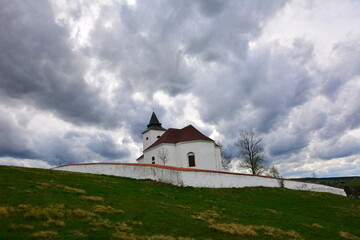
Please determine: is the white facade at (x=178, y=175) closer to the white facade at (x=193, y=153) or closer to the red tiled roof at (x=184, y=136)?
the white facade at (x=193, y=153)

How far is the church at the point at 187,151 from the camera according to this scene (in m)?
41.3

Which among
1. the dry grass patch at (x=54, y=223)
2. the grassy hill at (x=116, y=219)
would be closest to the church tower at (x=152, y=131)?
the grassy hill at (x=116, y=219)

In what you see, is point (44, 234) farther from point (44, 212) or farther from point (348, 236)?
point (348, 236)

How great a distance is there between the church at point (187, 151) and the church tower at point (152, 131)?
7.20 metres

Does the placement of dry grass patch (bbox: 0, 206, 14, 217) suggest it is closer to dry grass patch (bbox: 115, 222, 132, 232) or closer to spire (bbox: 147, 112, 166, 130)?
dry grass patch (bbox: 115, 222, 132, 232)

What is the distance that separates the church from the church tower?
7197 millimetres

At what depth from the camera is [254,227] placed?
12.4 m

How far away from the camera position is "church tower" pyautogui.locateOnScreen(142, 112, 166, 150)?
54.4 meters

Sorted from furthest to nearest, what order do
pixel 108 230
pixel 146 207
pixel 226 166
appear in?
pixel 226 166 < pixel 146 207 < pixel 108 230

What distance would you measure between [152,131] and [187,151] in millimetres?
14937

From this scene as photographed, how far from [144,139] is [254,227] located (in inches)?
1816

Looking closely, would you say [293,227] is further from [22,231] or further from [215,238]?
[22,231]

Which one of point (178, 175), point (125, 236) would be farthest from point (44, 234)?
point (178, 175)

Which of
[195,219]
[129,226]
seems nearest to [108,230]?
[129,226]
